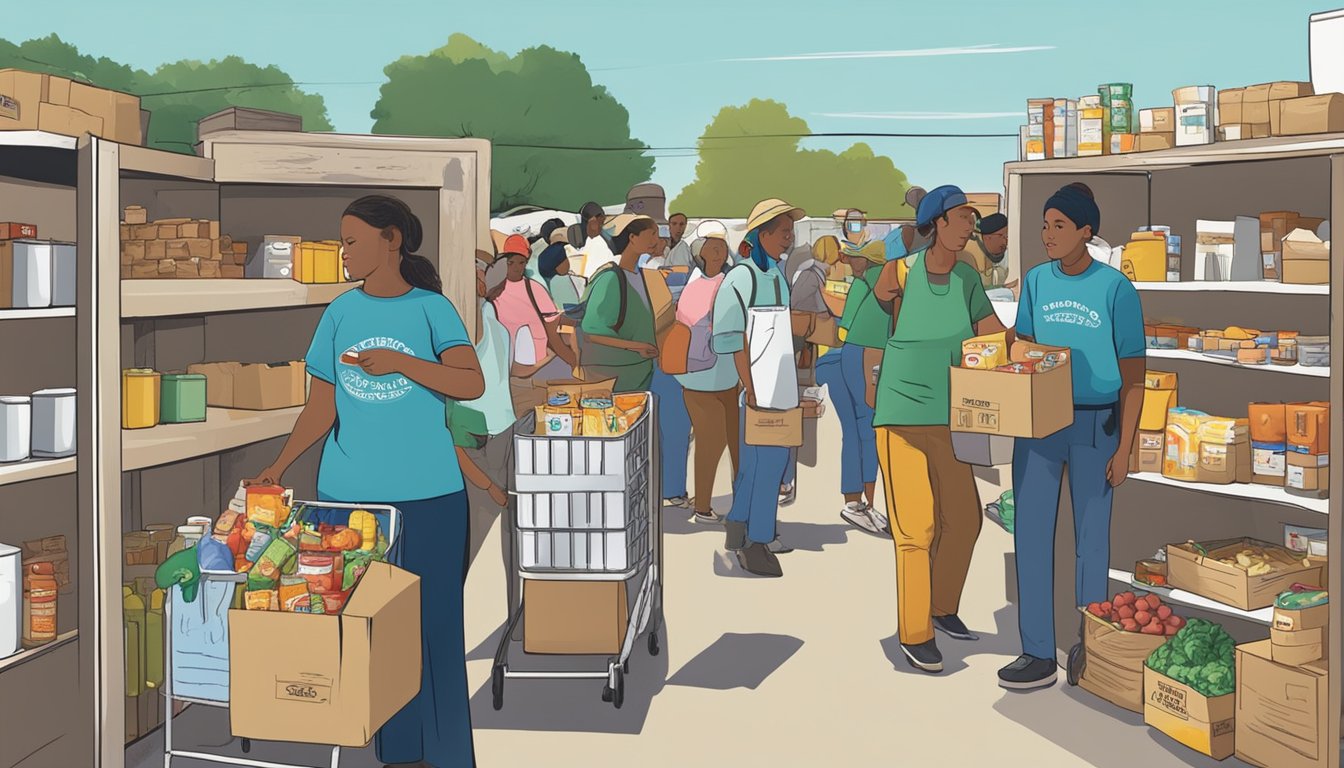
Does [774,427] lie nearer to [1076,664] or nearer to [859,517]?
[859,517]

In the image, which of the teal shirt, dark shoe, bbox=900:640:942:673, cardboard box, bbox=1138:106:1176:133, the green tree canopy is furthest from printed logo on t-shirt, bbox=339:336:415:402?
the green tree canopy

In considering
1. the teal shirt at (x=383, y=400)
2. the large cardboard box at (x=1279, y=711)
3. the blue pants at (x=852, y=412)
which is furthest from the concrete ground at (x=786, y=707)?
the blue pants at (x=852, y=412)

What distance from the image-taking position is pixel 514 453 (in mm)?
4535

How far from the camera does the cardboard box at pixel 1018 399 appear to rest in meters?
4.50

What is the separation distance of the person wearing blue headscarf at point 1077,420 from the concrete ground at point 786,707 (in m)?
0.41

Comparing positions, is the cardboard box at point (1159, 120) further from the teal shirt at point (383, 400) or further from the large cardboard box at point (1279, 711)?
the teal shirt at point (383, 400)

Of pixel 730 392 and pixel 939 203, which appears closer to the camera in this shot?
pixel 939 203

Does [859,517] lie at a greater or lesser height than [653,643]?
greater

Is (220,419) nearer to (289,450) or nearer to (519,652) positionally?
(289,450)

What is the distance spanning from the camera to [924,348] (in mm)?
5062

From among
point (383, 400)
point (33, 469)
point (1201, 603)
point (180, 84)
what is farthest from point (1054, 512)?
point (180, 84)

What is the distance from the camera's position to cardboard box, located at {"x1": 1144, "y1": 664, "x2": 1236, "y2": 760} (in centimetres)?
427

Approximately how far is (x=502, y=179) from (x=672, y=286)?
154 feet

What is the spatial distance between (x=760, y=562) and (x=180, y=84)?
79120mm
